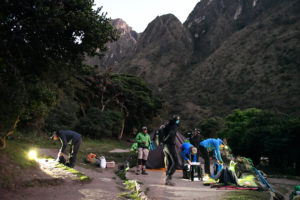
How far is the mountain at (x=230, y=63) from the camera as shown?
57.8 metres

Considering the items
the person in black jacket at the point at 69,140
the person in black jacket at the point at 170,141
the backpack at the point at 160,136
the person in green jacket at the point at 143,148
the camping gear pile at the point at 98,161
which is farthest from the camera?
the camping gear pile at the point at 98,161

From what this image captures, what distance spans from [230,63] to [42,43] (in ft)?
246

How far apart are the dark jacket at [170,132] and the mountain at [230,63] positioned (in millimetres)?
42623

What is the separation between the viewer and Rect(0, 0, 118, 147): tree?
6.71 meters

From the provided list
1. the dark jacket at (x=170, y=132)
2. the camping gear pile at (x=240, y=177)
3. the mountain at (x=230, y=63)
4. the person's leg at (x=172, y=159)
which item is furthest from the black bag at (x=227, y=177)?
the mountain at (x=230, y=63)

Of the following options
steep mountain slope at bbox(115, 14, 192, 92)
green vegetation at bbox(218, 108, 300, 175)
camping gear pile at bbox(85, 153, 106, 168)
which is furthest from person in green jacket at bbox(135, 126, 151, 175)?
steep mountain slope at bbox(115, 14, 192, 92)

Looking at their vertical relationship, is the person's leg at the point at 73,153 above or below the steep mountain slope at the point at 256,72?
below

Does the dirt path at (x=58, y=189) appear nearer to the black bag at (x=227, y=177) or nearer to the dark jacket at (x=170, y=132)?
the dark jacket at (x=170, y=132)

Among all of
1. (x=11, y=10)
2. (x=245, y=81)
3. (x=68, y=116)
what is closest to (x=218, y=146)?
(x=11, y=10)

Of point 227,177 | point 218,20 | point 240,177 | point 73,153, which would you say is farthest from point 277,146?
point 218,20

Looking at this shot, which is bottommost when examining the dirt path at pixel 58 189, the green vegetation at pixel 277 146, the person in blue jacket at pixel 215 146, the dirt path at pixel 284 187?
the dirt path at pixel 58 189

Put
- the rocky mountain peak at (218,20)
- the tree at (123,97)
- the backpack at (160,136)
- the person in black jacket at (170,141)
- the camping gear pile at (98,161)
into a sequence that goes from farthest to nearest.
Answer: the rocky mountain peak at (218,20) → the tree at (123,97) → the camping gear pile at (98,161) → the backpack at (160,136) → the person in black jacket at (170,141)

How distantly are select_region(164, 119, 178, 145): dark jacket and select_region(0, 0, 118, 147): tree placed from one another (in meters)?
4.16

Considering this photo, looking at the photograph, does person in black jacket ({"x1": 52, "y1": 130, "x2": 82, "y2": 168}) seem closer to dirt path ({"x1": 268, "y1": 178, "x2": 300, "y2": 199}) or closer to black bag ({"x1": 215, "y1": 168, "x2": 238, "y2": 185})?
black bag ({"x1": 215, "y1": 168, "x2": 238, "y2": 185})
